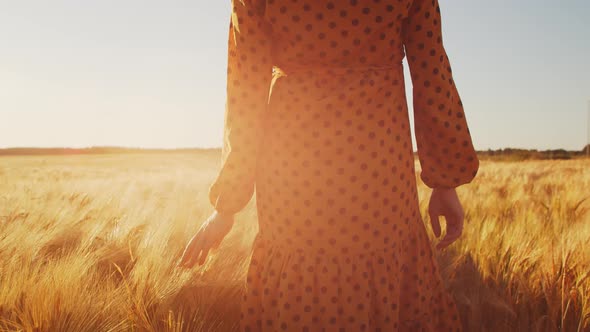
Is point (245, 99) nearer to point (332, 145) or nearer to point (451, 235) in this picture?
point (332, 145)

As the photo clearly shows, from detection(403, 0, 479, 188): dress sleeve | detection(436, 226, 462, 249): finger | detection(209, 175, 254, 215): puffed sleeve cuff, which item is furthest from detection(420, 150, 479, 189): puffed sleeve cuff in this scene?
detection(209, 175, 254, 215): puffed sleeve cuff

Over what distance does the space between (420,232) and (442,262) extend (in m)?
0.95

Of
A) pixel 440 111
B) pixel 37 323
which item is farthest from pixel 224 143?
pixel 37 323

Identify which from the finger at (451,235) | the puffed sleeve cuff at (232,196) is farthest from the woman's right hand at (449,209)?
the puffed sleeve cuff at (232,196)

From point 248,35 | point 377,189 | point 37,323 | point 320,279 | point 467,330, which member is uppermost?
point 248,35

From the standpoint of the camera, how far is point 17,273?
4.66ft

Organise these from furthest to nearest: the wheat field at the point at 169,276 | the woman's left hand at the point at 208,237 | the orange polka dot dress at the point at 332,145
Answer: the wheat field at the point at 169,276 < the woman's left hand at the point at 208,237 < the orange polka dot dress at the point at 332,145

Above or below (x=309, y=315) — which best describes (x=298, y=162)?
above

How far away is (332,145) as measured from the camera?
985mm

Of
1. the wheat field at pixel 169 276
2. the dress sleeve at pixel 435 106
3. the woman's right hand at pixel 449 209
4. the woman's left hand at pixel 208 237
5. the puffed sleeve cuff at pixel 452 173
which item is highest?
the dress sleeve at pixel 435 106

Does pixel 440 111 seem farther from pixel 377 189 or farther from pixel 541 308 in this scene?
pixel 541 308

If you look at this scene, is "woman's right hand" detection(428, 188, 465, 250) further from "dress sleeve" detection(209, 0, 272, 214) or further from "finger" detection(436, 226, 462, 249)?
"dress sleeve" detection(209, 0, 272, 214)

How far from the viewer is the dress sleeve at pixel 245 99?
3.40 feet

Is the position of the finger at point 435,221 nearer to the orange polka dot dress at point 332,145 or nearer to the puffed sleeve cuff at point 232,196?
the orange polka dot dress at point 332,145
